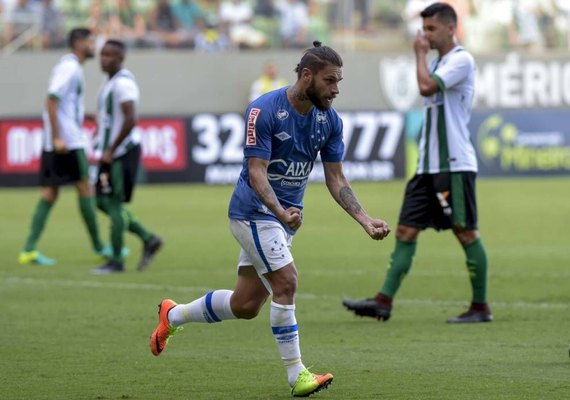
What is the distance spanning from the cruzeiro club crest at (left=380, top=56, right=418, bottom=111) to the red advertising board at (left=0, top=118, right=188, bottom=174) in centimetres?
596

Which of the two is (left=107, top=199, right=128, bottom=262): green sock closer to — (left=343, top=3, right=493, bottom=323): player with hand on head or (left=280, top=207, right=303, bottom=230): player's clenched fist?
(left=343, top=3, right=493, bottom=323): player with hand on head

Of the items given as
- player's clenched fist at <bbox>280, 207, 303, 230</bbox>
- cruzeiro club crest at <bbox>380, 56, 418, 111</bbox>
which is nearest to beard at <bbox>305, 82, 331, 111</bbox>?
player's clenched fist at <bbox>280, 207, 303, 230</bbox>

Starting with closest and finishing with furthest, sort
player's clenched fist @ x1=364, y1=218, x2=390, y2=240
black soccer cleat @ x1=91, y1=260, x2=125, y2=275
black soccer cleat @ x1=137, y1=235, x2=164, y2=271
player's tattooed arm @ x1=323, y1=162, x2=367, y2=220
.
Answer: player's clenched fist @ x1=364, y1=218, x2=390, y2=240, player's tattooed arm @ x1=323, y1=162, x2=367, y2=220, black soccer cleat @ x1=91, y1=260, x2=125, y2=275, black soccer cleat @ x1=137, y1=235, x2=164, y2=271

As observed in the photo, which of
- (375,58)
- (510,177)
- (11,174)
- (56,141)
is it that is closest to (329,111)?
(56,141)

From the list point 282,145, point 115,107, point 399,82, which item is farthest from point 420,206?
point 399,82

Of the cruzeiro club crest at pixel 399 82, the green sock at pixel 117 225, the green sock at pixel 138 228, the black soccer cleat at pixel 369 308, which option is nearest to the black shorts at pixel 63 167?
the green sock at pixel 138 228

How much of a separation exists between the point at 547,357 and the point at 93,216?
24.9ft

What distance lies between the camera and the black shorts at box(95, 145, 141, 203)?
14008 millimetres

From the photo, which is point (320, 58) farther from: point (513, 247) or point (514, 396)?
point (513, 247)

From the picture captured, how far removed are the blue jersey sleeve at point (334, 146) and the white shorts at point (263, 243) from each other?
20.9 inches

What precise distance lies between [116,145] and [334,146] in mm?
6522

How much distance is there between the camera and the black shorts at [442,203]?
34.3 feet

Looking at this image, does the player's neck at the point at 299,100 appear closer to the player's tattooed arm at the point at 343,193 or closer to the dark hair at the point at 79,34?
the player's tattooed arm at the point at 343,193

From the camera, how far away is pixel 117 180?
14.0 meters
